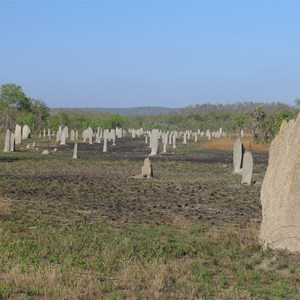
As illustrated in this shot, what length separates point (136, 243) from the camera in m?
12.4

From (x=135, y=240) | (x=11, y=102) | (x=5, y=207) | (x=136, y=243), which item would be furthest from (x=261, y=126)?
(x=136, y=243)

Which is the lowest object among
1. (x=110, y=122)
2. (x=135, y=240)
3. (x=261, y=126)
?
(x=135, y=240)

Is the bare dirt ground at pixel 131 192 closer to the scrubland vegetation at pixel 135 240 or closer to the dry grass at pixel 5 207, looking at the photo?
the scrubland vegetation at pixel 135 240

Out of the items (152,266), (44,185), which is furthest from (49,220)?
(44,185)

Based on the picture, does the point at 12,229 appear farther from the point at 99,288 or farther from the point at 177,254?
the point at 99,288

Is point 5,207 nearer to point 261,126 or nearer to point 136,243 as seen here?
point 136,243

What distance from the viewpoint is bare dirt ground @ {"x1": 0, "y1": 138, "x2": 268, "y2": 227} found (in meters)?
16.8

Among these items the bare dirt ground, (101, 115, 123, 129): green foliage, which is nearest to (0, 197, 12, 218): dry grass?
the bare dirt ground

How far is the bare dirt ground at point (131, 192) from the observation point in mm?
16844

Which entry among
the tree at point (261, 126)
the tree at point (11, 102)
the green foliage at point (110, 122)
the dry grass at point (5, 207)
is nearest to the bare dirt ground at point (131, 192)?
the dry grass at point (5, 207)

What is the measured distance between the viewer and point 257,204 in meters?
19.7

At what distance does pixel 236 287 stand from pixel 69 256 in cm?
300

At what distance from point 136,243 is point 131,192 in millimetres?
10128

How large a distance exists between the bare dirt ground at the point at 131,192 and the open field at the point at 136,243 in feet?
0.12
